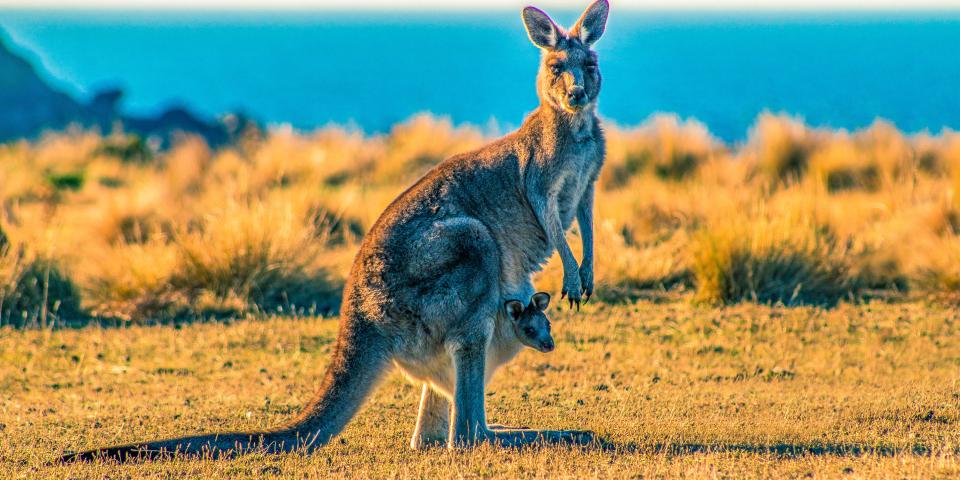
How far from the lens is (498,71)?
119688 mm

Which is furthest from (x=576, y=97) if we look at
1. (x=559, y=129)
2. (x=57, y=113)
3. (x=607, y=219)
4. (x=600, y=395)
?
(x=57, y=113)

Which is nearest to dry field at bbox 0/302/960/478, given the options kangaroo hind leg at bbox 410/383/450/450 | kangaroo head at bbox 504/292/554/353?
kangaroo hind leg at bbox 410/383/450/450

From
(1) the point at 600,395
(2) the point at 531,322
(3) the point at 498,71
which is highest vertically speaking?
(3) the point at 498,71

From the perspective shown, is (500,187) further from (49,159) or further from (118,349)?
(49,159)

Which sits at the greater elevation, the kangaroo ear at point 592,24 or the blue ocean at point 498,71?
the blue ocean at point 498,71

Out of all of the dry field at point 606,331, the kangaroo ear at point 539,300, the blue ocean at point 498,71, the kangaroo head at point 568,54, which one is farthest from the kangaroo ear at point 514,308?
the blue ocean at point 498,71

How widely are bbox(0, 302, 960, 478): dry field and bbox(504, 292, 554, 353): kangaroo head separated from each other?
0.65 meters

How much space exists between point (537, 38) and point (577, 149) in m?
0.71

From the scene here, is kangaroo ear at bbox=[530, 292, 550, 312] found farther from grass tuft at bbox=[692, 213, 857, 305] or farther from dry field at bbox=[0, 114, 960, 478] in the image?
grass tuft at bbox=[692, 213, 857, 305]

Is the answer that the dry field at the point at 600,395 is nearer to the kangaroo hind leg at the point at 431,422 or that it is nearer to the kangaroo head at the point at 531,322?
the kangaroo hind leg at the point at 431,422

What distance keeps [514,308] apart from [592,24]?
1769 millimetres

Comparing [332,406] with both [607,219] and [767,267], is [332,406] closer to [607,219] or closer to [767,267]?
[767,267]

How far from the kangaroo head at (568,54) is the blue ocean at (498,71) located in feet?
175

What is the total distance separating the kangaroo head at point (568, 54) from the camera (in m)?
6.96
